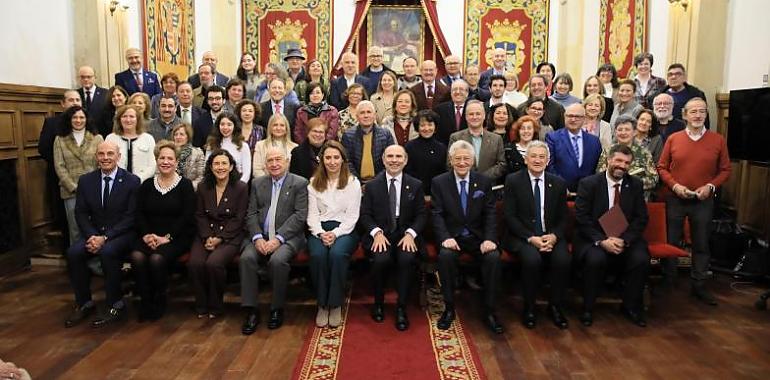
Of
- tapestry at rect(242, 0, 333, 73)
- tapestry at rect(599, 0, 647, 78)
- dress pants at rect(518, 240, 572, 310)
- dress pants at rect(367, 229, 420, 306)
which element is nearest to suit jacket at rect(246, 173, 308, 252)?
dress pants at rect(367, 229, 420, 306)

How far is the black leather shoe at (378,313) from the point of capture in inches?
156

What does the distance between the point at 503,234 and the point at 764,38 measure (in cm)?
345

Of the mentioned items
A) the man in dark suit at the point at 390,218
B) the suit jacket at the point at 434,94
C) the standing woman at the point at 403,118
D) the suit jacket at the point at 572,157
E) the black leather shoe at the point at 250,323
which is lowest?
the black leather shoe at the point at 250,323

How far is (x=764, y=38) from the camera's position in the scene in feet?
18.1

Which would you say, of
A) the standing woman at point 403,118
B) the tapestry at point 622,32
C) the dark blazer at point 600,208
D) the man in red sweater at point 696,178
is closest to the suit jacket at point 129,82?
the standing woman at point 403,118

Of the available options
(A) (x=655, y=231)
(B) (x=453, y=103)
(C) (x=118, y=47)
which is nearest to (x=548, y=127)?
(B) (x=453, y=103)

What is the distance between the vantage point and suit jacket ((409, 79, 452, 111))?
5.61 meters

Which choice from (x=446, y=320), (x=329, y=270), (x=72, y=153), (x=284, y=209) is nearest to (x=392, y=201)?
(x=329, y=270)

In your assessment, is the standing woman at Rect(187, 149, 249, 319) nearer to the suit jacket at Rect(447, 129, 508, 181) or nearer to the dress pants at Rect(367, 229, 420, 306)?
the dress pants at Rect(367, 229, 420, 306)

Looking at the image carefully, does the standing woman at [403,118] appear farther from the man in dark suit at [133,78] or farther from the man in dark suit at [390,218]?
the man in dark suit at [133,78]

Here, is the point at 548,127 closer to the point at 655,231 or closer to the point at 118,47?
the point at 655,231

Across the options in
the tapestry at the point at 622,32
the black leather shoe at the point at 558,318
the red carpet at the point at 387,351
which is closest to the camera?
the red carpet at the point at 387,351

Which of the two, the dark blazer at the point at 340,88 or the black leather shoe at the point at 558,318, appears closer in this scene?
the black leather shoe at the point at 558,318

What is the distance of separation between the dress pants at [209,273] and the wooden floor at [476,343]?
13cm
